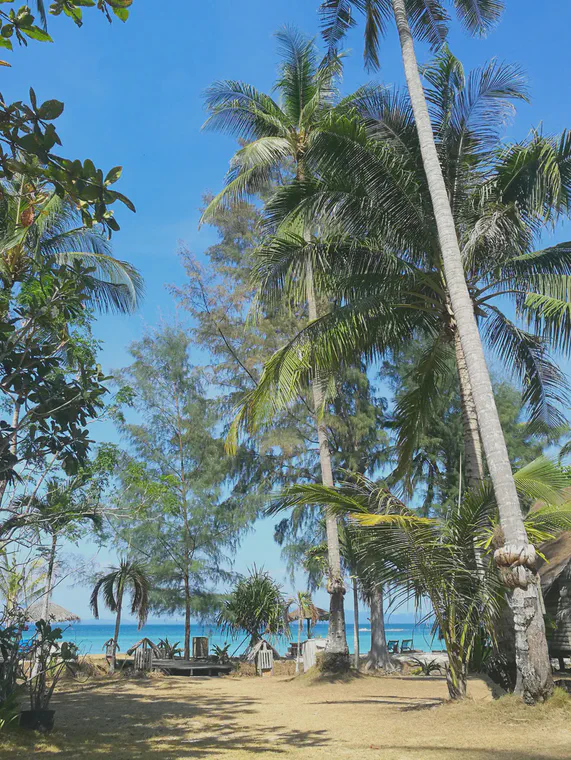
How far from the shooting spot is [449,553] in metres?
7.94

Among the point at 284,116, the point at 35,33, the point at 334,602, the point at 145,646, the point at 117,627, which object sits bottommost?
the point at 145,646

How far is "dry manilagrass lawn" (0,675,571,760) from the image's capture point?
226 inches

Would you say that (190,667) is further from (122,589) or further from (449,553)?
(449,553)

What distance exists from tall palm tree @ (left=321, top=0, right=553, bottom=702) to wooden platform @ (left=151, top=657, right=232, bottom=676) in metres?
10.3

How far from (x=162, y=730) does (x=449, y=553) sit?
410cm

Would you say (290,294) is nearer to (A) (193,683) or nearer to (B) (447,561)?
(B) (447,561)

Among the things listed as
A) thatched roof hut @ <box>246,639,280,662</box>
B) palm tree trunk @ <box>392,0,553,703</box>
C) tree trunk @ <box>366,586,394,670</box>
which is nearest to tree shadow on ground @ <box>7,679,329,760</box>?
palm tree trunk @ <box>392,0,553,703</box>

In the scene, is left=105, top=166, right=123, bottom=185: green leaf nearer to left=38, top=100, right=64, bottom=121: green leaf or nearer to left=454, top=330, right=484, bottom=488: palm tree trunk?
left=38, top=100, right=64, bottom=121: green leaf

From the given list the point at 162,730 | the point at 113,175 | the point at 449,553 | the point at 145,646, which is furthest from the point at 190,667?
the point at 113,175

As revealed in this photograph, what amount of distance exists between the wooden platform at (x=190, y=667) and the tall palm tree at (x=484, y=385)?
10.3m

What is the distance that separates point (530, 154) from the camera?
9.57 meters

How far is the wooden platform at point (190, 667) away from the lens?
15.4 meters

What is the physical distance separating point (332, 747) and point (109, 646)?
1153 centimetres

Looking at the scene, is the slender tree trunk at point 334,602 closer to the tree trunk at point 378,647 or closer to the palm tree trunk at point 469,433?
the palm tree trunk at point 469,433
